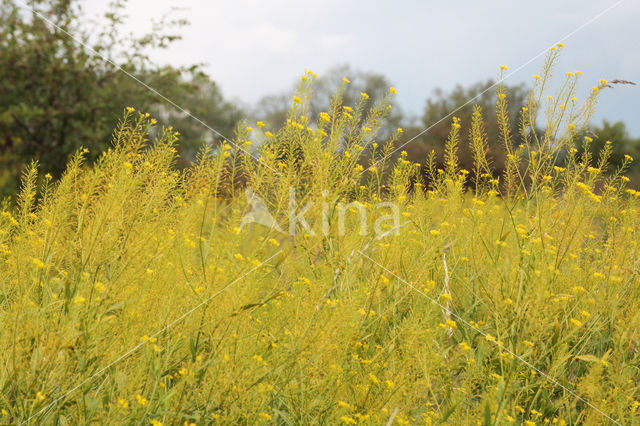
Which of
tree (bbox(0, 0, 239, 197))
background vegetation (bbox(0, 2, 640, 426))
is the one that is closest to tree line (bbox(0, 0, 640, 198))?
tree (bbox(0, 0, 239, 197))

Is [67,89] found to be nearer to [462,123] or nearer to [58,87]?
[58,87]

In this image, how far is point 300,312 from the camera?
7.04ft

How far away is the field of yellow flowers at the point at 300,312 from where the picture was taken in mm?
1863

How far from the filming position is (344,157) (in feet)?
9.32

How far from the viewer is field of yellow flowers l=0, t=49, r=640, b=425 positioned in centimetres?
186

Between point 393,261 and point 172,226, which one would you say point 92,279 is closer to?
point 172,226

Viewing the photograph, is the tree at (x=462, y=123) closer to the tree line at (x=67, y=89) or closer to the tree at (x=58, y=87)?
the tree line at (x=67, y=89)

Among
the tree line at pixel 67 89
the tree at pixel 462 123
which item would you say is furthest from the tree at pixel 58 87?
the tree at pixel 462 123

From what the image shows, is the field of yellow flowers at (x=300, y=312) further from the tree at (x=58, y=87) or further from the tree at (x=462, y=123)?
the tree at (x=58, y=87)

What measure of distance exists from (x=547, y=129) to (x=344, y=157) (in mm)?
1208

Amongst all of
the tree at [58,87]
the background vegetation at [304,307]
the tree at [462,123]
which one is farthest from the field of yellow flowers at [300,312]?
the tree at [58,87]

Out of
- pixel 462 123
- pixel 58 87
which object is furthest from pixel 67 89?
pixel 462 123

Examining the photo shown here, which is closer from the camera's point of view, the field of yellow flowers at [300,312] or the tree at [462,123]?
the field of yellow flowers at [300,312]

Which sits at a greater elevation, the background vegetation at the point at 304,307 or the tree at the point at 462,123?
the tree at the point at 462,123
